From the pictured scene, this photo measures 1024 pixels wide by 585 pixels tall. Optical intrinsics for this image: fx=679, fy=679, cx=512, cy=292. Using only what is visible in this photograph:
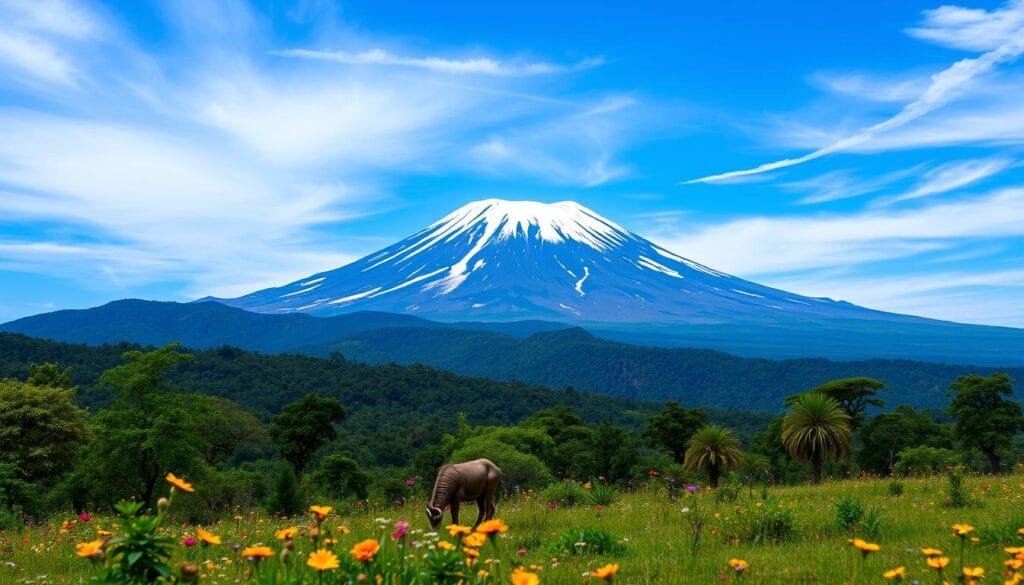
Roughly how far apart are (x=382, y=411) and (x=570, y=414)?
186 feet

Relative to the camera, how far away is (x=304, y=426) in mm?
55344

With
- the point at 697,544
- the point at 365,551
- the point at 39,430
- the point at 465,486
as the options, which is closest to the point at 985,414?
the point at 465,486

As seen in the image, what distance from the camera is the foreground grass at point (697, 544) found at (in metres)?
5.81

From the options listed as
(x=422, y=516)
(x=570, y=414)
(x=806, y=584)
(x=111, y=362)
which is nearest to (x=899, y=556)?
(x=806, y=584)

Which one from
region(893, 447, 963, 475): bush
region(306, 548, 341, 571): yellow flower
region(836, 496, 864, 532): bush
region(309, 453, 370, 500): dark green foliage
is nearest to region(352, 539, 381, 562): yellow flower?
region(306, 548, 341, 571): yellow flower

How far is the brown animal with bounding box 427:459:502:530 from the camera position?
928 cm

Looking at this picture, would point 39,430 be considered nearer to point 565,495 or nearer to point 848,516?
point 565,495

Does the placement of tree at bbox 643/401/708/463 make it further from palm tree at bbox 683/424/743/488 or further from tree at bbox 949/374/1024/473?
palm tree at bbox 683/424/743/488

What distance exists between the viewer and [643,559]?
6633 mm

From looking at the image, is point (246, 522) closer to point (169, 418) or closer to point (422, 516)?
point (422, 516)

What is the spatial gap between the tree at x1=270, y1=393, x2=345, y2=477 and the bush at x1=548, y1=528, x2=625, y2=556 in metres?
51.4

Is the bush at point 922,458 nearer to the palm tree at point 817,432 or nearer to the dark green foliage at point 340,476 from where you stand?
the palm tree at point 817,432

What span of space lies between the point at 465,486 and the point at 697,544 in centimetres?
359

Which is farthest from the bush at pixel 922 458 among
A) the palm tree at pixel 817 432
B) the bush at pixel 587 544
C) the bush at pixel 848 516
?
the bush at pixel 587 544
